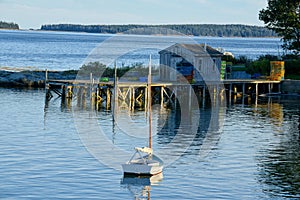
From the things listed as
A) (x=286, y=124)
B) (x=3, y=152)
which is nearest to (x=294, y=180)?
(x=3, y=152)

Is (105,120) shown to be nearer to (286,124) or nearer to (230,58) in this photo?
(286,124)

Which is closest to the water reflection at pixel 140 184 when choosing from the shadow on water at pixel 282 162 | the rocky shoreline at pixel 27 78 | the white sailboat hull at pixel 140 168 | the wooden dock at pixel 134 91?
the white sailboat hull at pixel 140 168

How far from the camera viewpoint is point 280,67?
2943 inches

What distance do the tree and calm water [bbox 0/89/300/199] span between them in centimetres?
2101

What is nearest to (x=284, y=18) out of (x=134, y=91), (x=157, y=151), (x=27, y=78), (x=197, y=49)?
(x=197, y=49)

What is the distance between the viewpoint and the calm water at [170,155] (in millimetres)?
33812

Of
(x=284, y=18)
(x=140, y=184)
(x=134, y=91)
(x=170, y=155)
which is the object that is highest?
(x=284, y=18)

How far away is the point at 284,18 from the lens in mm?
80750

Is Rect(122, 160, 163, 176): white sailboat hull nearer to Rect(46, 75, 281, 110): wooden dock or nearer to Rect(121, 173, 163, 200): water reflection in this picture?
→ Rect(121, 173, 163, 200): water reflection

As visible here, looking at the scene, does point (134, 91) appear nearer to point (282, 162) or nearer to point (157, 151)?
point (157, 151)

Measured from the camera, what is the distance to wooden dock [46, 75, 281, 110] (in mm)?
64625

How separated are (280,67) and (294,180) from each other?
3950 cm

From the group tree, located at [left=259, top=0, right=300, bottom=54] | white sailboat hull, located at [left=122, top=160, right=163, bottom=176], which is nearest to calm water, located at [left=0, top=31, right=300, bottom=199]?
white sailboat hull, located at [left=122, top=160, right=163, bottom=176]

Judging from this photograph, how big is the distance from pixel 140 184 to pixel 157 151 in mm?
8165
